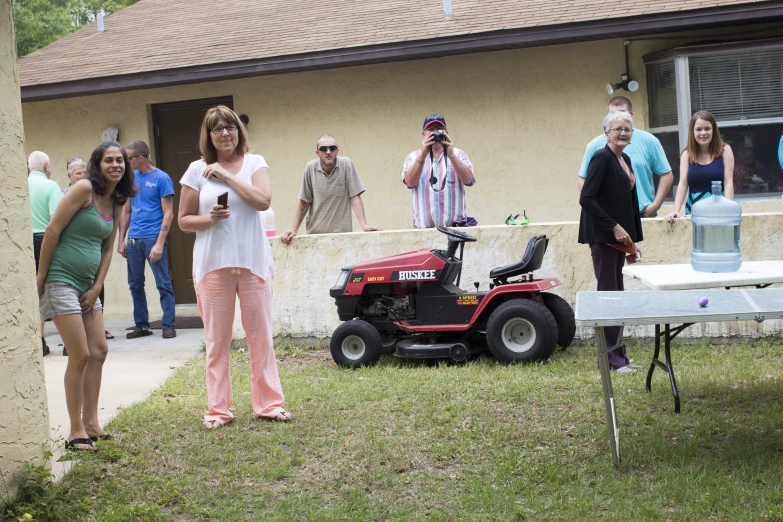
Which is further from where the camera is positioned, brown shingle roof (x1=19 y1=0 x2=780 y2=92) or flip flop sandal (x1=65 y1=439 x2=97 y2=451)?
brown shingle roof (x1=19 y1=0 x2=780 y2=92)

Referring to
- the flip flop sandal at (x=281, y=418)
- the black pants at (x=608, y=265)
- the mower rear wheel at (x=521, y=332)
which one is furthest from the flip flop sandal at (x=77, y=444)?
the black pants at (x=608, y=265)

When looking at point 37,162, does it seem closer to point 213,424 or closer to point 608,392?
point 213,424

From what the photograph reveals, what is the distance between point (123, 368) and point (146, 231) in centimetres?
206

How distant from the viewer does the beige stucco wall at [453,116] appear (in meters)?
9.97

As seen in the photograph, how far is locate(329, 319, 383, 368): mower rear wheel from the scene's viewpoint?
7.71m

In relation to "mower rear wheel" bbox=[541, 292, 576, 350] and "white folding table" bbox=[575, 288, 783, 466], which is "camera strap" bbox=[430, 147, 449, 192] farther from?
"white folding table" bbox=[575, 288, 783, 466]

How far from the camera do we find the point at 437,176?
27.2 ft

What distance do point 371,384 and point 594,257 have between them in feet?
6.45

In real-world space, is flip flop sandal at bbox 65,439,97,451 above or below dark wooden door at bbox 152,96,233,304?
below

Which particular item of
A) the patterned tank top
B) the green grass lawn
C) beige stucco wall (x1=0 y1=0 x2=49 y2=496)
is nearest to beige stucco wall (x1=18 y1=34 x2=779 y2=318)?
the green grass lawn

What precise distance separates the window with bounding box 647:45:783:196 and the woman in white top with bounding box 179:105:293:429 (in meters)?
5.33

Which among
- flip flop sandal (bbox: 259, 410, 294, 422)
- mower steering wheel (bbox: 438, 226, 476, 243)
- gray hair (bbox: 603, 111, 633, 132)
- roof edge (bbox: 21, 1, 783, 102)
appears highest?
roof edge (bbox: 21, 1, 783, 102)

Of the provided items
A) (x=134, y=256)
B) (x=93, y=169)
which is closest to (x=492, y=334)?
(x=93, y=169)

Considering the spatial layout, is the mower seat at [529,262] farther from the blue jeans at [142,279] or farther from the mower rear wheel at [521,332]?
the blue jeans at [142,279]
